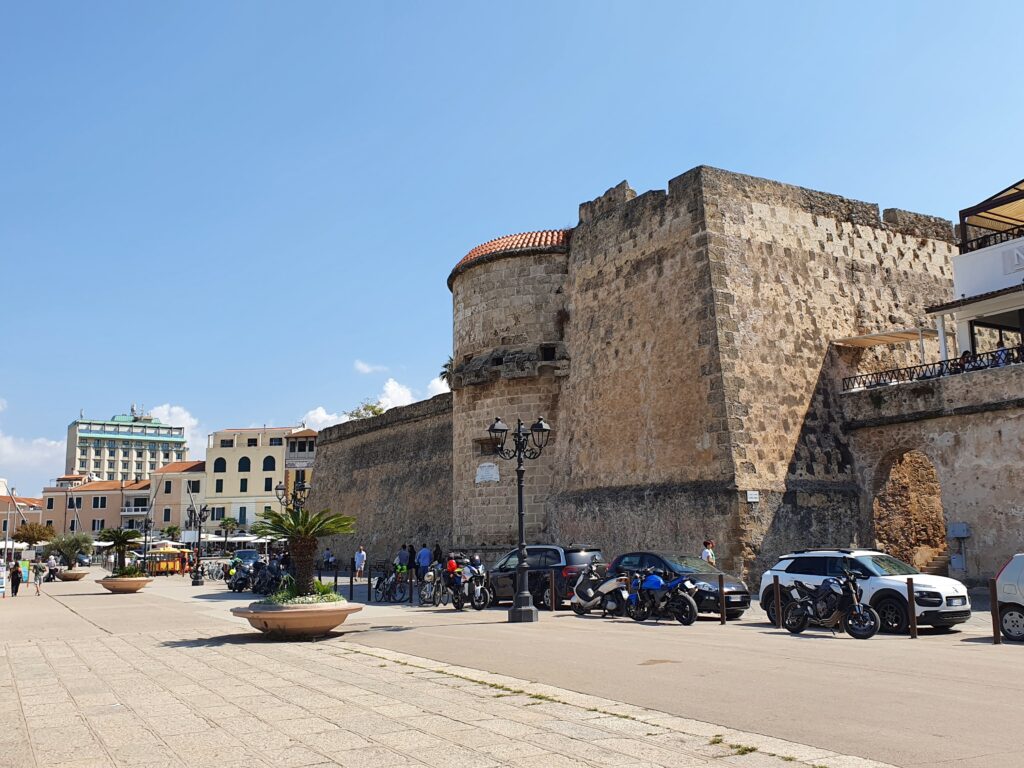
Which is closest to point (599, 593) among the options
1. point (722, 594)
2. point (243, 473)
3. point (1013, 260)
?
point (722, 594)

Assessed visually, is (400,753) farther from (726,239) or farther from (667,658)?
(726,239)

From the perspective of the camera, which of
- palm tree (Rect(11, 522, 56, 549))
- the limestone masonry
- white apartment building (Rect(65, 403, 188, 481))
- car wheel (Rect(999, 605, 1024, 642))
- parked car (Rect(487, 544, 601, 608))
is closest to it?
car wheel (Rect(999, 605, 1024, 642))

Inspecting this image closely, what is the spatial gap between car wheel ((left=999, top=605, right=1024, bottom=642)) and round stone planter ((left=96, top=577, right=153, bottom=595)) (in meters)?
24.1

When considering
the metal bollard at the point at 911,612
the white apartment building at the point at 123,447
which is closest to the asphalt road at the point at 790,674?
the metal bollard at the point at 911,612

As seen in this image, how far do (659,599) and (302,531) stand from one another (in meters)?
6.22

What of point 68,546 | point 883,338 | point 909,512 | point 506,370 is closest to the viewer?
point 883,338

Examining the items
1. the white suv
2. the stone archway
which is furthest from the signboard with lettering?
the white suv

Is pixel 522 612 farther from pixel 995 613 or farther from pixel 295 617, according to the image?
pixel 995 613

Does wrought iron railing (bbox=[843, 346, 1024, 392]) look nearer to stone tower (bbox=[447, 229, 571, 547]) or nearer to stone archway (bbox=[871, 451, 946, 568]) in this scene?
stone archway (bbox=[871, 451, 946, 568])

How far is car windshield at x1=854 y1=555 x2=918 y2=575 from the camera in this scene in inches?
524

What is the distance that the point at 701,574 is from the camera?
600 inches

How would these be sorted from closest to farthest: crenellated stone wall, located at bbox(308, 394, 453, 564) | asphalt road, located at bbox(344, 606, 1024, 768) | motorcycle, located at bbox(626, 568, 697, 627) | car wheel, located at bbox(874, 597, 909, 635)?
asphalt road, located at bbox(344, 606, 1024, 768)
car wheel, located at bbox(874, 597, 909, 635)
motorcycle, located at bbox(626, 568, 697, 627)
crenellated stone wall, located at bbox(308, 394, 453, 564)

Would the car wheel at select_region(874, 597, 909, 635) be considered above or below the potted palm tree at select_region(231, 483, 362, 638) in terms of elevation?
below

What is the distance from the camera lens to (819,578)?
13.9 m
